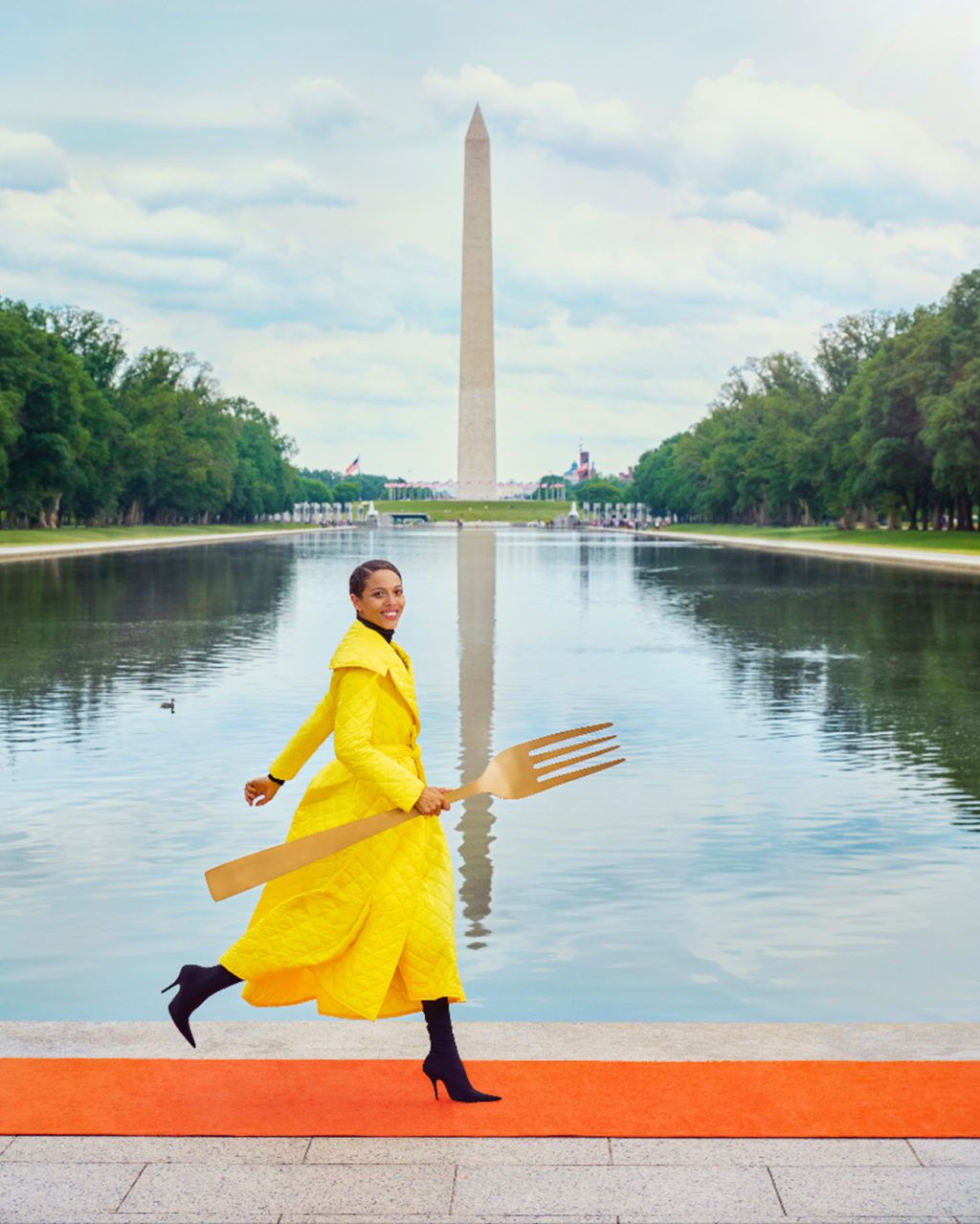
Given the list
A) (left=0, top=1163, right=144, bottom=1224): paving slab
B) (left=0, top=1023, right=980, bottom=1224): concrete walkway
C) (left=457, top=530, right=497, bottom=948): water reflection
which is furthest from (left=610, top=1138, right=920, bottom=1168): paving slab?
(left=457, top=530, right=497, bottom=948): water reflection

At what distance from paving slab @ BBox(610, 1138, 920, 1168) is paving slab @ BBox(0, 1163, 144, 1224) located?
1221 mm

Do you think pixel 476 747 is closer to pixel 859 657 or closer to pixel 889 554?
pixel 859 657

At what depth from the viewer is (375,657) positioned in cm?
497

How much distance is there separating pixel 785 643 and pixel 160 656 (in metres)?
8.08

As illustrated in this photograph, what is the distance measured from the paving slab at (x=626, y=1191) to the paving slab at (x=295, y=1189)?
0.09 meters

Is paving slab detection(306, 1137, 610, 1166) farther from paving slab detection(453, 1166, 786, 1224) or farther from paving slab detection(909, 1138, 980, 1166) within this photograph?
paving slab detection(909, 1138, 980, 1166)

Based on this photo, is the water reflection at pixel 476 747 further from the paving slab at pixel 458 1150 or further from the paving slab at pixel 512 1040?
the paving slab at pixel 458 1150

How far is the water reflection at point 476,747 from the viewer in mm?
8352

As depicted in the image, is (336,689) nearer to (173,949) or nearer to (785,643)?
(173,949)

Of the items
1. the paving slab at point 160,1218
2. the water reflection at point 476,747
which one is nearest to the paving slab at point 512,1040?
the paving slab at point 160,1218

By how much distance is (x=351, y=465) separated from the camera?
14638cm

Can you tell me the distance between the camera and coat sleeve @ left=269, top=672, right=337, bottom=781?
5199 mm

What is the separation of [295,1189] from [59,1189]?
0.56m

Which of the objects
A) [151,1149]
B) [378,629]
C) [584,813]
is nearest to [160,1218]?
[151,1149]
